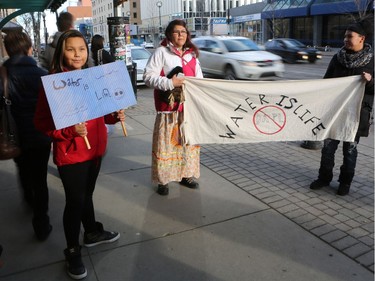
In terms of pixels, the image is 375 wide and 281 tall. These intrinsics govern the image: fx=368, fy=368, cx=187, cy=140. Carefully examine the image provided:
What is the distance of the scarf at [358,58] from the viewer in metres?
3.75

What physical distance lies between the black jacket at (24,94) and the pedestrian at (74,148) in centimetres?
72

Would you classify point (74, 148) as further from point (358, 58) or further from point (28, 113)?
point (358, 58)

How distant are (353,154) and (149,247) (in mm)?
2441

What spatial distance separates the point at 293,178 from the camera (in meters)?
4.66

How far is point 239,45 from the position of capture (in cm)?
1357

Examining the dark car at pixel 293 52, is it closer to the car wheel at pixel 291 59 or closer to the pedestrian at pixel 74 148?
the car wheel at pixel 291 59

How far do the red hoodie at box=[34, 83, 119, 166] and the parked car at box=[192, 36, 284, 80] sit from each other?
33.1ft

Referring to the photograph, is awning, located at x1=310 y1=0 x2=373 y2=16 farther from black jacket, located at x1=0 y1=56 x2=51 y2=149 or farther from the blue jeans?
black jacket, located at x1=0 y1=56 x2=51 y2=149

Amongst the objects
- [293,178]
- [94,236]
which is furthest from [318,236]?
[94,236]

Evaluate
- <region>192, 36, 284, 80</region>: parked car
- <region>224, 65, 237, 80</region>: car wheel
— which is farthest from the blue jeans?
<region>224, 65, 237, 80</region>: car wheel

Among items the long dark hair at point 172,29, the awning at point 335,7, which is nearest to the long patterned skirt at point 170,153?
the long dark hair at point 172,29

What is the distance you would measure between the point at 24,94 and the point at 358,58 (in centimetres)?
328

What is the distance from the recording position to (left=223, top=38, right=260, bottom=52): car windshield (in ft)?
43.9

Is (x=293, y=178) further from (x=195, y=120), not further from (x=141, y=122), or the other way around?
(x=141, y=122)
